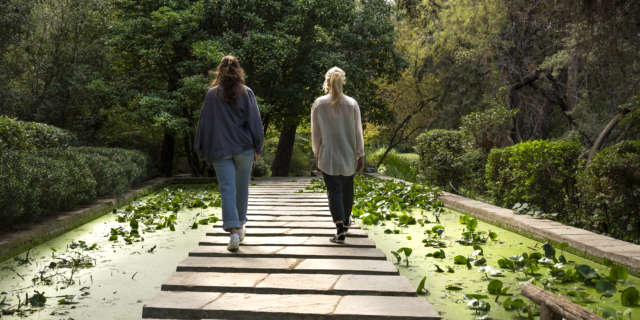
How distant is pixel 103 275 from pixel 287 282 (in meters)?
1.79

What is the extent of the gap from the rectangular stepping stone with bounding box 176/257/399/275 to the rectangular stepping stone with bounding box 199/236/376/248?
0.59 meters

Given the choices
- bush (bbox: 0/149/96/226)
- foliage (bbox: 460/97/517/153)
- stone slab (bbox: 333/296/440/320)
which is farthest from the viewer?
foliage (bbox: 460/97/517/153)

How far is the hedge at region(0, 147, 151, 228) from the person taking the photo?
4.98 metres

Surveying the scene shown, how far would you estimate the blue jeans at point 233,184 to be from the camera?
14.6 feet

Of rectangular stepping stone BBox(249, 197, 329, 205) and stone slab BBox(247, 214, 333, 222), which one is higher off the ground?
stone slab BBox(247, 214, 333, 222)

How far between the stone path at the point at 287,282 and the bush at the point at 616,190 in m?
2.72

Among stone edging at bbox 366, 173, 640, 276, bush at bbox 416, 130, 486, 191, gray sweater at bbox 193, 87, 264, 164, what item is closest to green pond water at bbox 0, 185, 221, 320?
gray sweater at bbox 193, 87, 264, 164

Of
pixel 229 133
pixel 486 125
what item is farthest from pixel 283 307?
pixel 486 125

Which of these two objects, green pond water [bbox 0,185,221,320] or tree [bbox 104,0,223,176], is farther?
tree [bbox 104,0,223,176]

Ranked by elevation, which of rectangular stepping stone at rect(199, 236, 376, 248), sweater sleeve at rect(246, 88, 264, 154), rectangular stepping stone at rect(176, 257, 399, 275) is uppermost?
sweater sleeve at rect(246, 88, 264, 154)

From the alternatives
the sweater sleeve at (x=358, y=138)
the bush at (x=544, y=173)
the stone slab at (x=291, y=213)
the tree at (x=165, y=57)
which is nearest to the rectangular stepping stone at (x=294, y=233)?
the sweater sleeve at (x=358, y=138)

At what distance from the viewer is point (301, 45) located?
14.1 metres

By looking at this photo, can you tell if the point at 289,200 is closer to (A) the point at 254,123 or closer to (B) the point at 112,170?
(B) the point at 112,170

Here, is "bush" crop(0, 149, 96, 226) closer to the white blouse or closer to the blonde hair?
the white blouse
